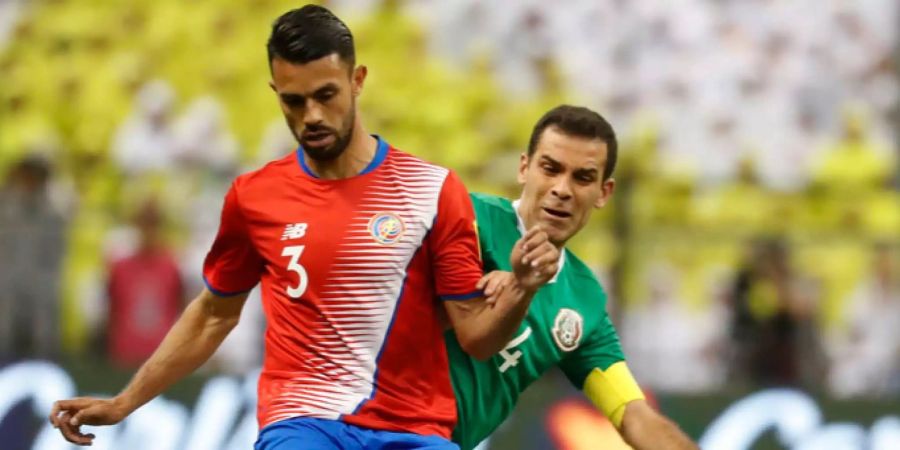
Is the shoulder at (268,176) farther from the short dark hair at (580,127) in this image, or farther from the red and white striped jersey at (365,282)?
the short dark hair at (580,127)

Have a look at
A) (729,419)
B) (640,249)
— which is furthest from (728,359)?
(729,419)

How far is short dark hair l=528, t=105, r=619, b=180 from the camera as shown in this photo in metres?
5.64

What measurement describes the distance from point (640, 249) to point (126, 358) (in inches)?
136

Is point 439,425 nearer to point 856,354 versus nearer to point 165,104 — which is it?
point 856,354

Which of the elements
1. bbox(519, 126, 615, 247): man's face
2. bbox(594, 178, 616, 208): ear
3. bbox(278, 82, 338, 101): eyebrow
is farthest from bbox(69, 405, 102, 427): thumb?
bbox(594, 178, 616, 208): ear

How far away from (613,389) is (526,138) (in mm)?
6772

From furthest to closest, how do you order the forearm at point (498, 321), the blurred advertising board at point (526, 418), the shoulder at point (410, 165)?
the blurred advertising board at point (526, 418) < the shoulder at point (410, 165) < the forearm at point (498, 321)

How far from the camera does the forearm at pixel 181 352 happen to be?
546 centimetres

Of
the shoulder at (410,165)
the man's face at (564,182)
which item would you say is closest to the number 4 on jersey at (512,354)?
the man's face at (564,182)

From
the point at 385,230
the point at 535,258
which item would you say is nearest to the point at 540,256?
the point at 535,258

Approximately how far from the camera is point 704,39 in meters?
13.2

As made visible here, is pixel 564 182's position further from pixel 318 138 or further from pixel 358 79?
pixel 318 138

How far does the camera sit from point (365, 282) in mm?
5008

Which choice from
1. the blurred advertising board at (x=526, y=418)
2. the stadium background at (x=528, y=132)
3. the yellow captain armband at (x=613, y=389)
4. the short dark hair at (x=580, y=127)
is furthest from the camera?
the stadium background at (x=528, y=132)
